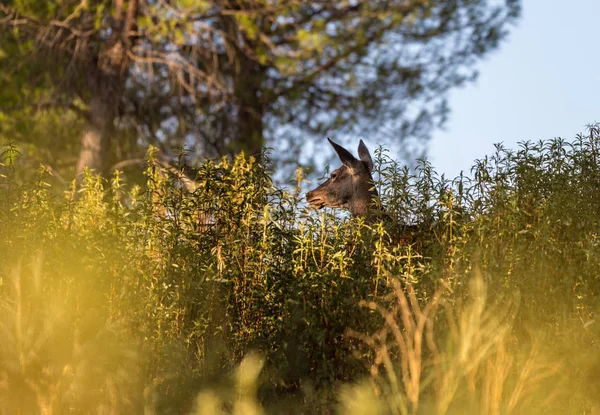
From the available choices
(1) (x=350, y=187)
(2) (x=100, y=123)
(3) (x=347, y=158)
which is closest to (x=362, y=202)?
(1) (x=350, y=187)

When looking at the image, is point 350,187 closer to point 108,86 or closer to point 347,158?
point 347,158

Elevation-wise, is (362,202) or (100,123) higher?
(100,123)

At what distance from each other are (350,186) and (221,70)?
383 inches

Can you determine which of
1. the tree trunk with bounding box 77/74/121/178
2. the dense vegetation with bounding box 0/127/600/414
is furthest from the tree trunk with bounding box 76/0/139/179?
the dense vegetation with bounding box 0/127/600/414

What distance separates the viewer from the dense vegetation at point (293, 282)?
18.1 ft

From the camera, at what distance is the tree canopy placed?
16.7 m

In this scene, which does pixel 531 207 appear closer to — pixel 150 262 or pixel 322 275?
pixel 322 275

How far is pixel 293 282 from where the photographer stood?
674cm

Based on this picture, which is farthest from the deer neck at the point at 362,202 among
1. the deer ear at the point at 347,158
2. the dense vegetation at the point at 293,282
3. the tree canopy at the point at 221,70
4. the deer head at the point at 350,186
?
the tree canopy at the point at 221,70

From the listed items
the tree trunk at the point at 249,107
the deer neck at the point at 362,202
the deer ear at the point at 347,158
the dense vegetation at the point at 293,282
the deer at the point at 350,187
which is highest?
the tree trunk at the point at 249,107

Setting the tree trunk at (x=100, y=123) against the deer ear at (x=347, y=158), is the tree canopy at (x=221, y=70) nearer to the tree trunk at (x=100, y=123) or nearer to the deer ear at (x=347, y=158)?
the tree trunk at (x=100, y=123)

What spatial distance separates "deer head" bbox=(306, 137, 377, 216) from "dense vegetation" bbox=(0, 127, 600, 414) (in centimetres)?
65

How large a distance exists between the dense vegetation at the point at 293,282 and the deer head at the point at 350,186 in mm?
654

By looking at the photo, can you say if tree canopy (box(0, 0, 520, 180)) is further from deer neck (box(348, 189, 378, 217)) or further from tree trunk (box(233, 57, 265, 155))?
deer neck (box(348, 189, 378, 217))
